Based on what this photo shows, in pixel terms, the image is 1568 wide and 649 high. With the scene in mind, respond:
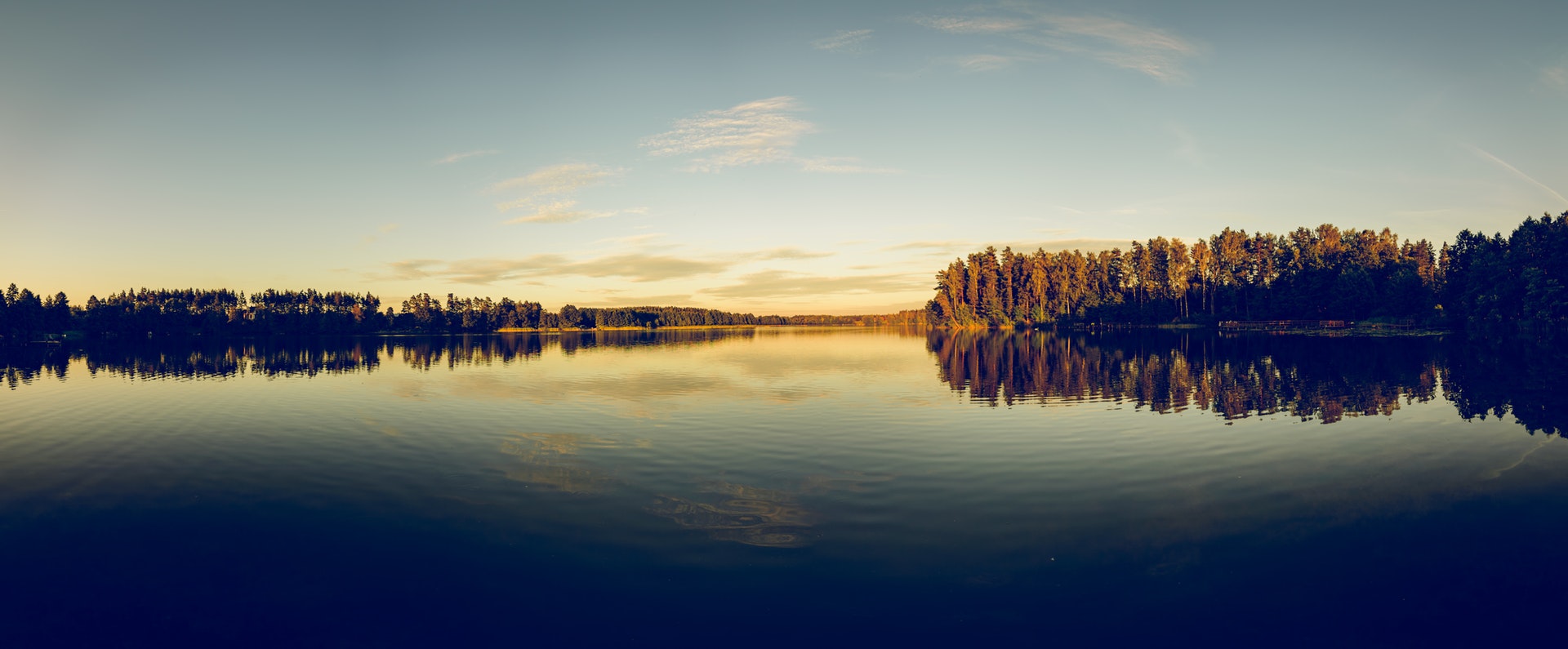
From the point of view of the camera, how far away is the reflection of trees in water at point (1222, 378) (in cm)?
3300

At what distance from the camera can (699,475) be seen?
1964 cm

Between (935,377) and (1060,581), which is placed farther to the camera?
(935,377)

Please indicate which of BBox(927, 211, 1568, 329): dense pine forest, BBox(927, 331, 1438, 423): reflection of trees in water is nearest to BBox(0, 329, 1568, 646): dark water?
BBox(927, 331, 1438, 423): reflection of trees in water

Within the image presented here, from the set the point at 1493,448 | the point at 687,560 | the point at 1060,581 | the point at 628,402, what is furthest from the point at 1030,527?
the point at 628,402

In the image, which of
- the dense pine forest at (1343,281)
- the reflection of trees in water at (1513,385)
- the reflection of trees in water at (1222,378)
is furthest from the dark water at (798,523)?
the dense pine forest at (1343,281)

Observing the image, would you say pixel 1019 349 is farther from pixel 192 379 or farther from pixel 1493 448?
pixel 192 379

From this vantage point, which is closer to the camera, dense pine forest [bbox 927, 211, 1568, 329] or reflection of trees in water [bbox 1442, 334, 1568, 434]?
reflection of trees in water [bbox 1442, 334, 1568, 434]

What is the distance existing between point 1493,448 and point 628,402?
35.8 meters

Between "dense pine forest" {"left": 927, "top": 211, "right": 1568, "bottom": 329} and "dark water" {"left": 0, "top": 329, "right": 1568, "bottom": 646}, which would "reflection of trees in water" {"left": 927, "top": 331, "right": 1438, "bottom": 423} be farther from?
"dense pine forest" {"left": 927, "top": 211, "right": 1568, "bottom": 329}

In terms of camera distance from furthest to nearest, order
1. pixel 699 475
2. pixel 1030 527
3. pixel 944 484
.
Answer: pixel 699 475 → pixel 944 484 → pixel 1030 527

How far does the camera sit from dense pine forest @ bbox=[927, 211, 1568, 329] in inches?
3979

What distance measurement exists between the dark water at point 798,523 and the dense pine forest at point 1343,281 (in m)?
102

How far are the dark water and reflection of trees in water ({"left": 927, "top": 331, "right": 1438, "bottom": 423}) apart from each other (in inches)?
37.7

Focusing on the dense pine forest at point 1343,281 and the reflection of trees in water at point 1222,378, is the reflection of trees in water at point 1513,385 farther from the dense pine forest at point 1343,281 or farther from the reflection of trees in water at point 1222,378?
the dense pine forest at point 1343,281
